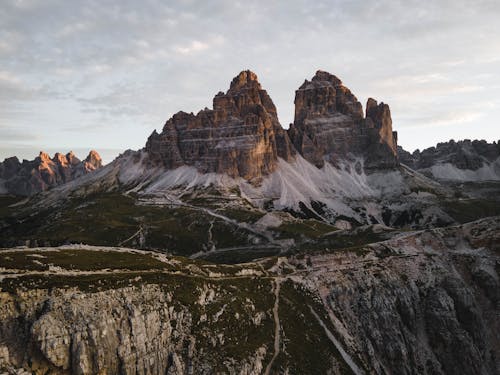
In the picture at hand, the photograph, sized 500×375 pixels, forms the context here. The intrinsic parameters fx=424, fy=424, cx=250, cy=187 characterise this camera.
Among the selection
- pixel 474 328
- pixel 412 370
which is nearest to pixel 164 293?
pixel 412 370

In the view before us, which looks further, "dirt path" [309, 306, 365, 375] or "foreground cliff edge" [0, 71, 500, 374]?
"dirt path" [309, 306, 365, 375]

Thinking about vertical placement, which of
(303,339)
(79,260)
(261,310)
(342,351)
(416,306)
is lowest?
(342,351)

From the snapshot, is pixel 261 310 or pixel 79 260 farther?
pixel 261 310

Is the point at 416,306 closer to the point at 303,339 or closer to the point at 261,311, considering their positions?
the point at 303,339

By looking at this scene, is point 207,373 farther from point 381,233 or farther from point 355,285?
point 381,233

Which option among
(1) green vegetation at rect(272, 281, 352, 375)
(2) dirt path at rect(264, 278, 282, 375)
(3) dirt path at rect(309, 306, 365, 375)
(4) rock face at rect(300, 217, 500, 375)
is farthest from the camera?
(4) rock face at rect(300, 217, 500, 375)

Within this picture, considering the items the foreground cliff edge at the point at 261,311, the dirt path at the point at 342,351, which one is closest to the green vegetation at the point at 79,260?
the foreground cliff edge at the point at 261,311

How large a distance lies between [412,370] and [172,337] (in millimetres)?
68855

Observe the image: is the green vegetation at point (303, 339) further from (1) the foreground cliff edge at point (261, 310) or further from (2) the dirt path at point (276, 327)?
(2) the dirt path at point (276, 327)

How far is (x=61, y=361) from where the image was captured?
218 feet

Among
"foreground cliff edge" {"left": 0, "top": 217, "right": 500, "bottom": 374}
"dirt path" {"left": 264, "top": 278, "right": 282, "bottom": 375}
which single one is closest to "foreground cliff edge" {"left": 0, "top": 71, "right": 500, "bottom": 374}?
"foreground cliff edge" {"left": 0, "top": 217, "right": 500, "bottom": 374}

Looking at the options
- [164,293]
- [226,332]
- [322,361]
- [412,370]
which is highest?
[164,293]

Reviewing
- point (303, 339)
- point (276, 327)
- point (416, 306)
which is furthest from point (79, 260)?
point (416, 306)

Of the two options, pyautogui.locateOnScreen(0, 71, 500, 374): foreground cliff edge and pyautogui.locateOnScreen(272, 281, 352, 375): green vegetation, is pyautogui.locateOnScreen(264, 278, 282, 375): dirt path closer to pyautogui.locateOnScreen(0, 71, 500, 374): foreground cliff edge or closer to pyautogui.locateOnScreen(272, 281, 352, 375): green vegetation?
pyautogui.locateOnScreen(0, 71, 500, 374): foreground cliff edge
